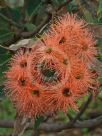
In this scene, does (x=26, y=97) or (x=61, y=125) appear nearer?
(x=26, y=97)

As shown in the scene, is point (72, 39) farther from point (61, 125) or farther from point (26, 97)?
point (61, 125)

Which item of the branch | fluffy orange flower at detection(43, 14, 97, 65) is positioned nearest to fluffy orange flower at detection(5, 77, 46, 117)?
fluffy orange flower at detection(43, 14, 97, 65)

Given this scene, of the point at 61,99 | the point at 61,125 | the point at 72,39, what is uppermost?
the point at 72,39

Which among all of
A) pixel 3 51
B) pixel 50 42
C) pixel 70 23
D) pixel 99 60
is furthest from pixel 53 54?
pixel 3 51

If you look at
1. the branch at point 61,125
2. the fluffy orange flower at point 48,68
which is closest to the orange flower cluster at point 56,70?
the fluffy orange flower at point 48,68

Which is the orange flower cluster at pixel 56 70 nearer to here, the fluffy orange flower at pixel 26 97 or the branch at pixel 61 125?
the fluffy orange flower at pixel 26 97

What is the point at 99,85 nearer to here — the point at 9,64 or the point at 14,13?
the point at 9,64

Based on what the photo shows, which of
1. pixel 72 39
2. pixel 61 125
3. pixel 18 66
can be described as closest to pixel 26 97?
pixel 18 66

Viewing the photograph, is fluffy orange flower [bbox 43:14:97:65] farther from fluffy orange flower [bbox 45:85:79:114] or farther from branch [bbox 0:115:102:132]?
branch [bbox 0:115:102:132]
